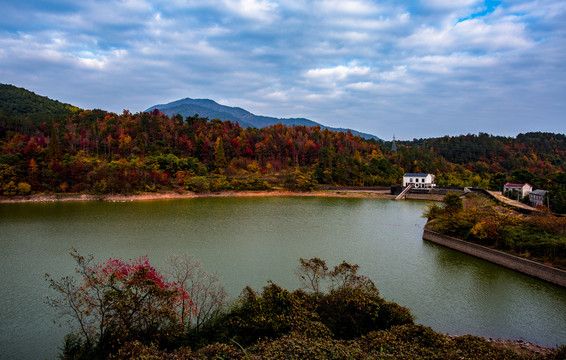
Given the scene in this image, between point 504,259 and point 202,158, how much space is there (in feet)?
183

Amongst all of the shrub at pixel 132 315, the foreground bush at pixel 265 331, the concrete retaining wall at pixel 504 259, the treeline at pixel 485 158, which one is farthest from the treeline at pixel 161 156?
the foreground bush at pixel 265 331

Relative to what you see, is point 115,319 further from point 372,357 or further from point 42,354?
point 372,357

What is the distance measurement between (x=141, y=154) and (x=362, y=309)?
57.1 m

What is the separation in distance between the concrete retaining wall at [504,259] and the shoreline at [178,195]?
2997cm

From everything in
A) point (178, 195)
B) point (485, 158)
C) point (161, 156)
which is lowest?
point (178, 195)

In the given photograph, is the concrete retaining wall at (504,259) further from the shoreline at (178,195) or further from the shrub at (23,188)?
the shrub at (23,188)

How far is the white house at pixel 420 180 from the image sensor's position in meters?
57.8

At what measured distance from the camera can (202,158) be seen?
64688 millimetres

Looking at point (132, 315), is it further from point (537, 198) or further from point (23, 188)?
point (23, 188)

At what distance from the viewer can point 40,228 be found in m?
24.3

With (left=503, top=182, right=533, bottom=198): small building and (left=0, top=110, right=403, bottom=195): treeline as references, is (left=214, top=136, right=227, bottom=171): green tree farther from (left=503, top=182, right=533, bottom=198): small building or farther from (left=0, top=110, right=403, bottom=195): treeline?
(left=503, top=182, right=533, bottom=198): small building

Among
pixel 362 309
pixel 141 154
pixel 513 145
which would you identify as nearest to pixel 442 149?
pixel 513 145

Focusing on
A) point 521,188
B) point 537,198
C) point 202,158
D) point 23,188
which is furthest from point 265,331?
point 202,158

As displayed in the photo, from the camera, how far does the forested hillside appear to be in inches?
1768
